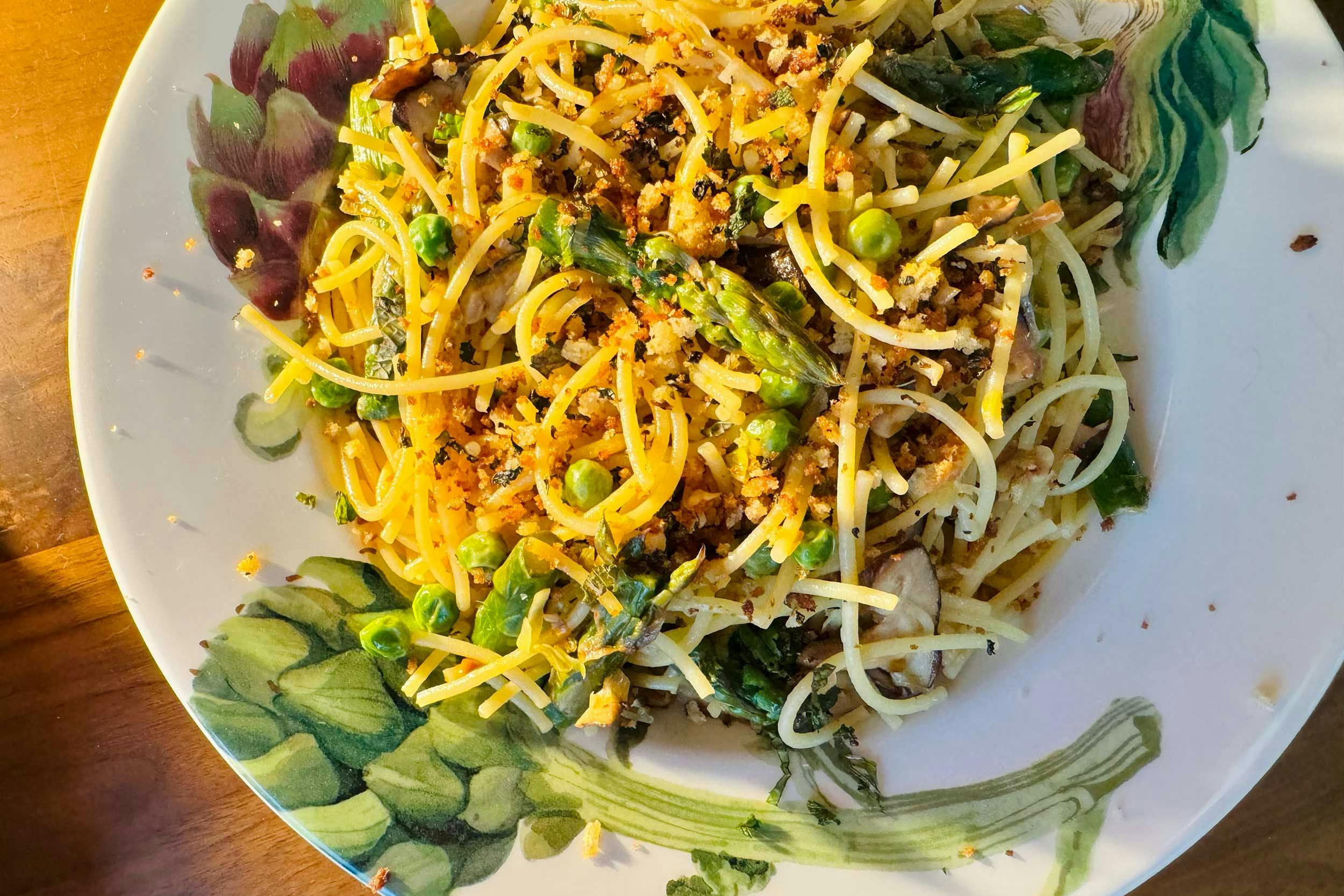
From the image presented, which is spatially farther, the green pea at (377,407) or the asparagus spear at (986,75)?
the green pea at (377,407)

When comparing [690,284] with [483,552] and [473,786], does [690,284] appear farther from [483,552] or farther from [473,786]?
[473,786]

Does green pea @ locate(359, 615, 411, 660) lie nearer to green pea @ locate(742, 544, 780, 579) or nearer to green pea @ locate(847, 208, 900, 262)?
green pea @ locate(742, 544, 780, 579)

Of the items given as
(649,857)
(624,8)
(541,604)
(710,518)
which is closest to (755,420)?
(710,518)

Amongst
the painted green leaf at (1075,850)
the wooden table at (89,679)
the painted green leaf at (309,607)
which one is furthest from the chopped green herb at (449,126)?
the painted green leaf at (1075,850)

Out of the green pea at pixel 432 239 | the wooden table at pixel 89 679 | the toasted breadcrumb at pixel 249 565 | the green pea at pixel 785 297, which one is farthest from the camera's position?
the wooden table at pixel 89 679

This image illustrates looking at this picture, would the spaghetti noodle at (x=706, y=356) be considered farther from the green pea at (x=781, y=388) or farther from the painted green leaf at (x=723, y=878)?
the painted green leaf at (x=723, y=878)

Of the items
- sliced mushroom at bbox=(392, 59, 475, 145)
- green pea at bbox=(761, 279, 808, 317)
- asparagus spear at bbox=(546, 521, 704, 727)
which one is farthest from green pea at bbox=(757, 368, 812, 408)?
sliced mushroom at bbox=(392, 59, 475, 145)

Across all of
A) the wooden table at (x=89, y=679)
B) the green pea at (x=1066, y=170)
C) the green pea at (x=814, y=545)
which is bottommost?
the wooden table at (x=89, y=679)
